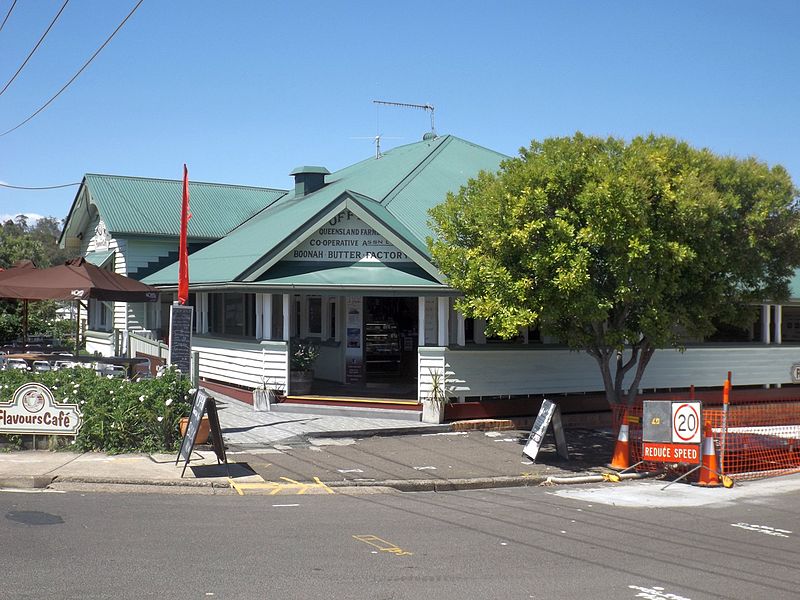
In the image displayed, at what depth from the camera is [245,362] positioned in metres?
19.0

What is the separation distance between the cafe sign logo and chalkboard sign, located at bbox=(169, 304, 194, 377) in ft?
6.75

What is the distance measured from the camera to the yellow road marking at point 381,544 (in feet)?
26.5

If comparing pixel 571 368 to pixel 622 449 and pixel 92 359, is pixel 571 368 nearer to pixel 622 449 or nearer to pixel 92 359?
pixel 622 449

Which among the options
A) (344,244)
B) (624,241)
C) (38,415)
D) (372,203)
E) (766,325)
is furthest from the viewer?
(766,325)

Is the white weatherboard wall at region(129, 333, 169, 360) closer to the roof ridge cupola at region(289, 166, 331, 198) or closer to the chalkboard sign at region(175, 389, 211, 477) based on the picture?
the roof ridge cupola at region(289, 166, 331, 198)

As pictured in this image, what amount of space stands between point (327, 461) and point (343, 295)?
4.93m

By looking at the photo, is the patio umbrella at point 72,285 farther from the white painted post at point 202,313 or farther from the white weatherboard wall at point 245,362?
the white painted post at point 202,313

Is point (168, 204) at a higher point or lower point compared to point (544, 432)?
higher

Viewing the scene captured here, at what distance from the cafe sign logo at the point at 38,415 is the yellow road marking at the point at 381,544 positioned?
6.44 m

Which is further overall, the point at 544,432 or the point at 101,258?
the point at 101,258

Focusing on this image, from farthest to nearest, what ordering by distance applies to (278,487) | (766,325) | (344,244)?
(766,325)
(344,244)
(278,487)

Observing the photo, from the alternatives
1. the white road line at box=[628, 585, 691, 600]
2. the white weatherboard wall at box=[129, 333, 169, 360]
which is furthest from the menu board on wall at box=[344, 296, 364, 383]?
the white road line at box=[628, 585, 691, 600]

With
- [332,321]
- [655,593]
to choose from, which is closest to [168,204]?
[332,321]

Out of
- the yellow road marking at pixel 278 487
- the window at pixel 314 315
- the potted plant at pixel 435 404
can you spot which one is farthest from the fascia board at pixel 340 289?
the yellow road marking at pixel 278 487
